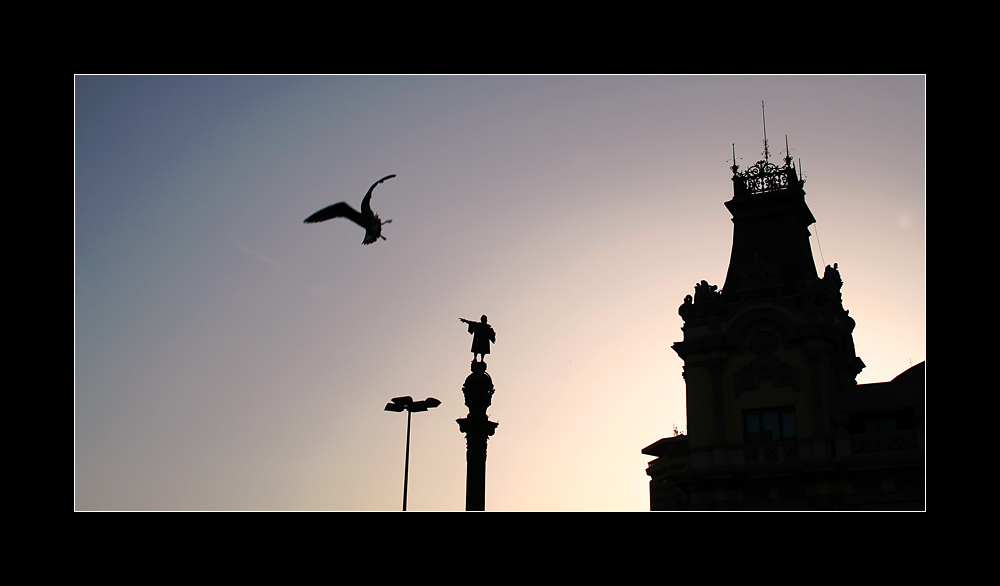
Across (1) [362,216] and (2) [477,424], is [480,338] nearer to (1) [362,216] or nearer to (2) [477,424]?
(2) [477,424]

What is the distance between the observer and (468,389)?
2512 centimetres

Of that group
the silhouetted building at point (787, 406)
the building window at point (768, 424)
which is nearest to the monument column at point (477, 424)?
the silhouetted building at point (787, 406)

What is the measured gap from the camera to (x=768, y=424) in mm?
40250

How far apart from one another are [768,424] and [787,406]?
0.97 metres

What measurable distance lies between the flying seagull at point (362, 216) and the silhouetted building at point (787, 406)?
24.3 metres

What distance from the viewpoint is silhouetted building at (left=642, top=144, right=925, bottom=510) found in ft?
125

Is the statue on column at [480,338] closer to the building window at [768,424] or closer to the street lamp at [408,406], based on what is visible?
the street lamp at [408,406]

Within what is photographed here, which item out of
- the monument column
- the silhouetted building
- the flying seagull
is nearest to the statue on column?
the monument column

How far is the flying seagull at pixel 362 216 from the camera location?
17875 mm

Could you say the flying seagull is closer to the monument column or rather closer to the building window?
the monument column

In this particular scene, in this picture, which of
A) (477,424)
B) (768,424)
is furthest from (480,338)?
(768,424)
